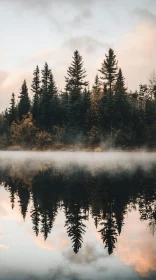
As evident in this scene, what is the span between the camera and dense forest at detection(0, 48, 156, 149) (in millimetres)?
70750

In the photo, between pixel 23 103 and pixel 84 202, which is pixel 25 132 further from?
pixel 84 202

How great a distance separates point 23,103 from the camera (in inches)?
3637

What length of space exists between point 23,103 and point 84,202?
263 feet

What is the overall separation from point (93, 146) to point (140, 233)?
196 feet

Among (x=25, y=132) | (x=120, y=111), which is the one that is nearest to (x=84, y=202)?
(x=120, y=111)

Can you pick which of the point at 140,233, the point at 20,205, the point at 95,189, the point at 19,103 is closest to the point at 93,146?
the point at 19,103

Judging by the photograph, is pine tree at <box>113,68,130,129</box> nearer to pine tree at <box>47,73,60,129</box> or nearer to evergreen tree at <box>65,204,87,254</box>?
pine tree at <box>47,73,60,129</box>

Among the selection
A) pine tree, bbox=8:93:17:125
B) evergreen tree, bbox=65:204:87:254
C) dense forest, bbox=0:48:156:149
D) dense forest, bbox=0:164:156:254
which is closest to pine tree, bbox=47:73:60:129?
dense forest, bbox=0:48:156:149

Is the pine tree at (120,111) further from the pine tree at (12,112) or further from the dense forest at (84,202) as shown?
the dense forest at (84,202)

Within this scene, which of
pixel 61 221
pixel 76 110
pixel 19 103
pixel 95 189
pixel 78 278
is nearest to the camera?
pixel 78 278

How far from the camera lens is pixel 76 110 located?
77.2 meters

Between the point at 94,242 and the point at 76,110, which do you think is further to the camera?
the point at 76,110

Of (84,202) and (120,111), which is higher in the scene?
(120,111)

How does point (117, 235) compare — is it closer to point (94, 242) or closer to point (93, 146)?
point (94, 242)
